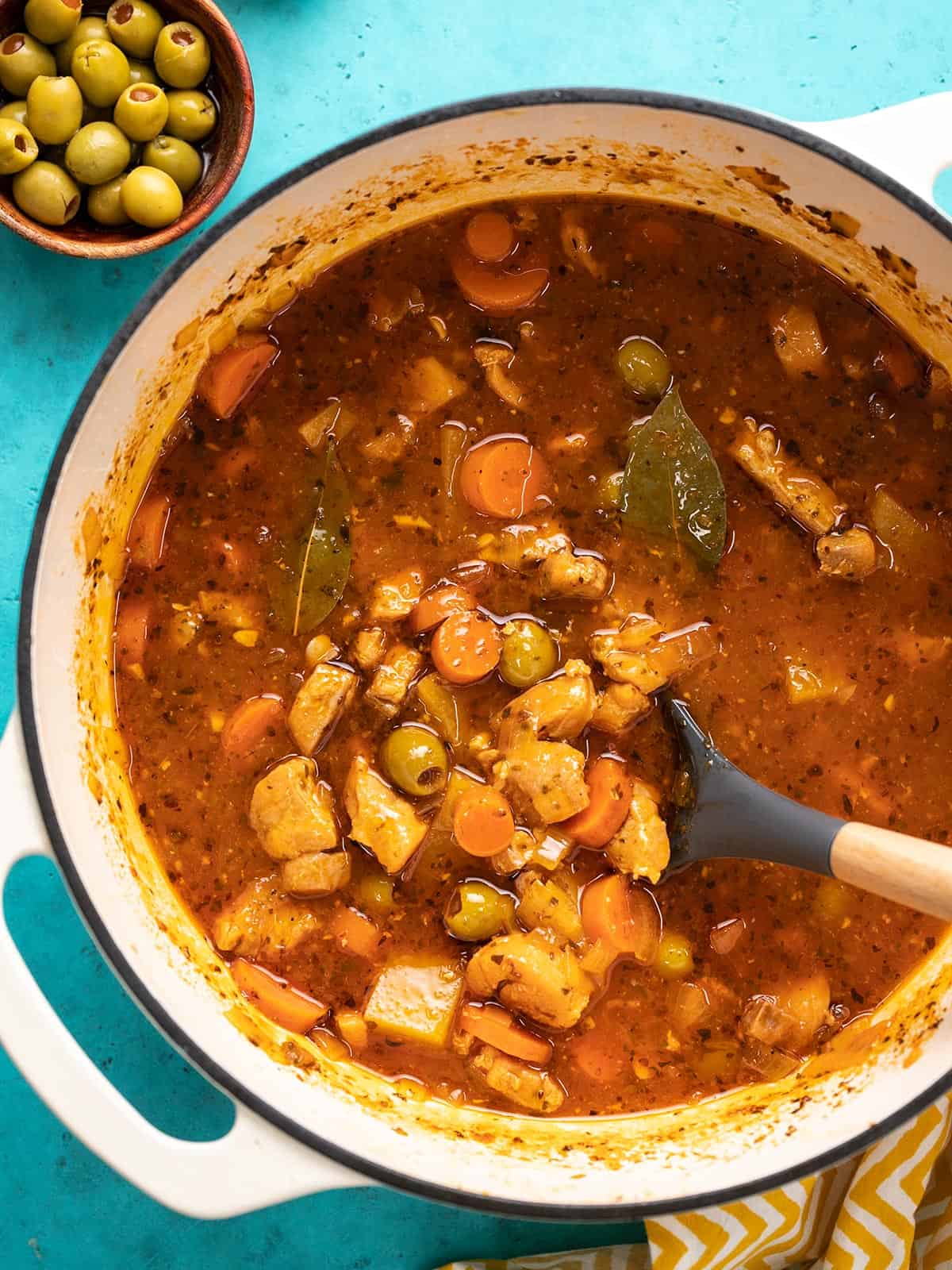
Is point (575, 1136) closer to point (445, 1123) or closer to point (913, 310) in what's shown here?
point (445, 1123)

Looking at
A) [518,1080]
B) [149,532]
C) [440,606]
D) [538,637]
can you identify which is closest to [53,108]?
[149,532]

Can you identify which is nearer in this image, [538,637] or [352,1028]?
[538,637]

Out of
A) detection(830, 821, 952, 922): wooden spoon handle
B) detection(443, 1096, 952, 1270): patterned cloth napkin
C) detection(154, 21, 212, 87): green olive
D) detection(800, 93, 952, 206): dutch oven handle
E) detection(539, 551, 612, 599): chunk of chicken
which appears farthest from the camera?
detection(443, 1096, 952, 1270): patterned cloth napkin

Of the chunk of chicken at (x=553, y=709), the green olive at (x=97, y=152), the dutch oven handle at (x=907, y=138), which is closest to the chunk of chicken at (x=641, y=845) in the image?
the chunk of chicken at (x=553, y=709)

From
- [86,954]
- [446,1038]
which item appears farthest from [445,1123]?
[86,954]

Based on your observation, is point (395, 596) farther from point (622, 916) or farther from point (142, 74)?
point (142, 74)

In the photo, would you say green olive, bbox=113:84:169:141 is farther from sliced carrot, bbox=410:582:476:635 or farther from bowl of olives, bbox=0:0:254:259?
sliced carrot, bbox=410:582:476:635

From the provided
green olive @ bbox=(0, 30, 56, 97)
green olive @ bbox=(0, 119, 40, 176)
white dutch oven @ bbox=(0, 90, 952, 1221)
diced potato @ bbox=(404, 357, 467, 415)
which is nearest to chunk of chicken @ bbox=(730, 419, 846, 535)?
white dutch oven @ bbox=(0, 90, 952, 1221)

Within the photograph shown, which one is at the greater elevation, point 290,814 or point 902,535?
point 902,535
